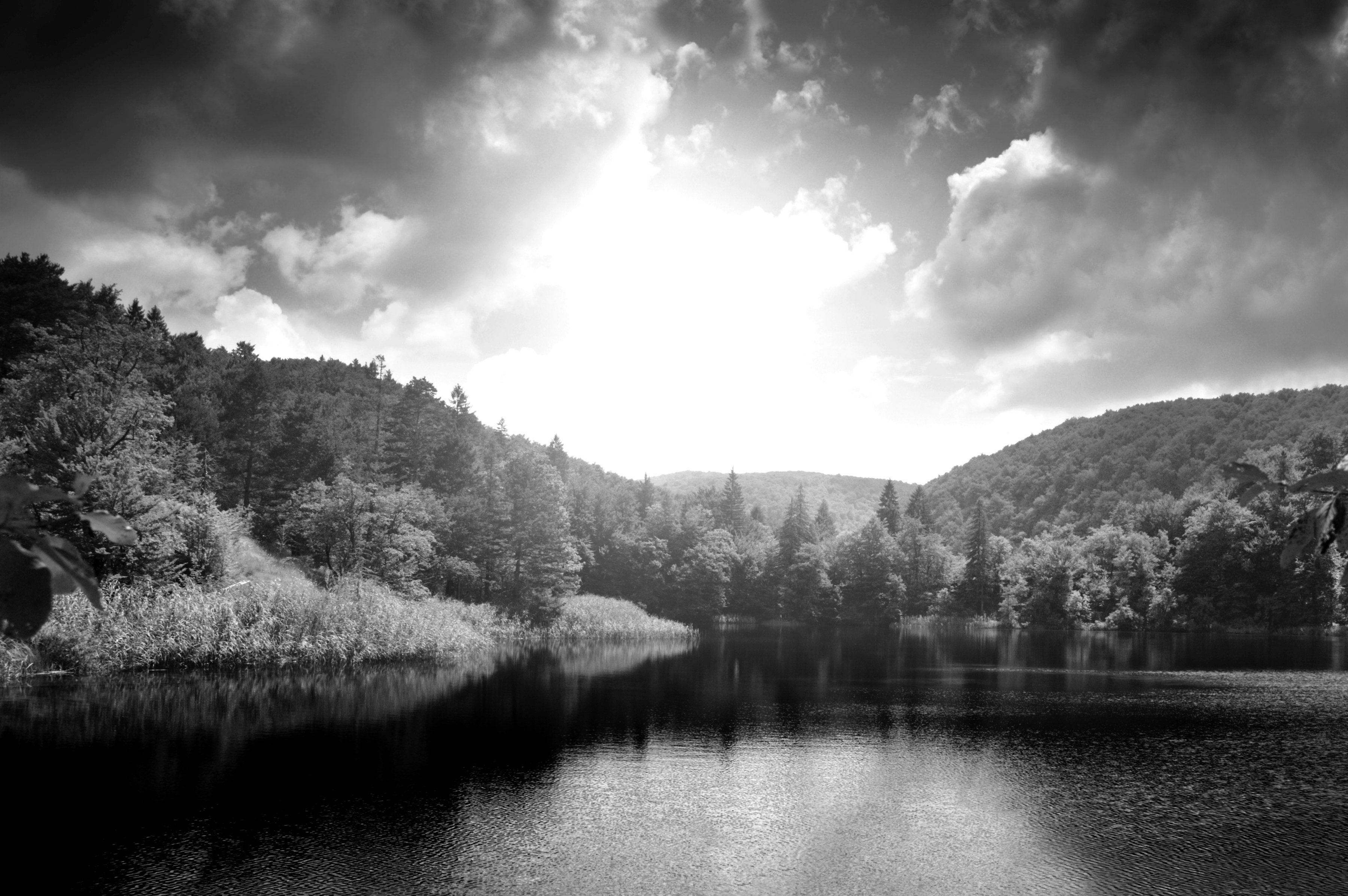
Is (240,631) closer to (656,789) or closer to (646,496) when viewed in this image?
(656,789)

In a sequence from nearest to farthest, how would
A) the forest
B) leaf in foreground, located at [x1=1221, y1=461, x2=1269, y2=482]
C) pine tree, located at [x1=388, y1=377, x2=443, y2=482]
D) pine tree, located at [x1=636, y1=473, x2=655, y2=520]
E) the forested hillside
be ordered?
leaf in foreground, located at [x1=1221, y1=461, x2=1269, y2=482]
the forested hillside
the forest
pine tree, located at [x1=388, y1=377, x2=443, y2=482]
pine tree, located at [x1=636, y1=473, x2=655, y2=520]

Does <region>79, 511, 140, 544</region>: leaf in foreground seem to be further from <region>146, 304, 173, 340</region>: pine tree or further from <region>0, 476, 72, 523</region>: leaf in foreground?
<region>146, 304, 173, 340</region>: pine tree

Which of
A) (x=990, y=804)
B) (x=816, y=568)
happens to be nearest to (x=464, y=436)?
(x=816, y=568)

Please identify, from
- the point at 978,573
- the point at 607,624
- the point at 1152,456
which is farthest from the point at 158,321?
the point at 1152,456

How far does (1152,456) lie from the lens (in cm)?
17550

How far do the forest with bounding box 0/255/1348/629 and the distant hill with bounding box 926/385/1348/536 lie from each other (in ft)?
2.94

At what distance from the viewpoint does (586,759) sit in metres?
22.3

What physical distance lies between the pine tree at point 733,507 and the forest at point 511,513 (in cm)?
45

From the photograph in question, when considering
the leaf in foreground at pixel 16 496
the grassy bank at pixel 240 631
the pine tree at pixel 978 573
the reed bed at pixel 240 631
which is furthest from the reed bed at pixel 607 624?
the leaf in foreground at pixel 16 496

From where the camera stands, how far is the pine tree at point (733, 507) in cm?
14488

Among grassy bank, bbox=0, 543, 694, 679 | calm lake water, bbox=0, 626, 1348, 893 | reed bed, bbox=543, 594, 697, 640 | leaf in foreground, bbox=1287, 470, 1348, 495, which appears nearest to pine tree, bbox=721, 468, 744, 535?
reed bed, bbox=543, 594, 697, 640

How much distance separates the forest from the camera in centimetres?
4322

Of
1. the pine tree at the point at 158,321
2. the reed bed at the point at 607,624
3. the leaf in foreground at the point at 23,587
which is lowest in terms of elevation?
the reed bed at the point at 607,624

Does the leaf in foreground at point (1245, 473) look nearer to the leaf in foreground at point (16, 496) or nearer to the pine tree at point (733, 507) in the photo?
the leaf in foreground at point (16, 496)
